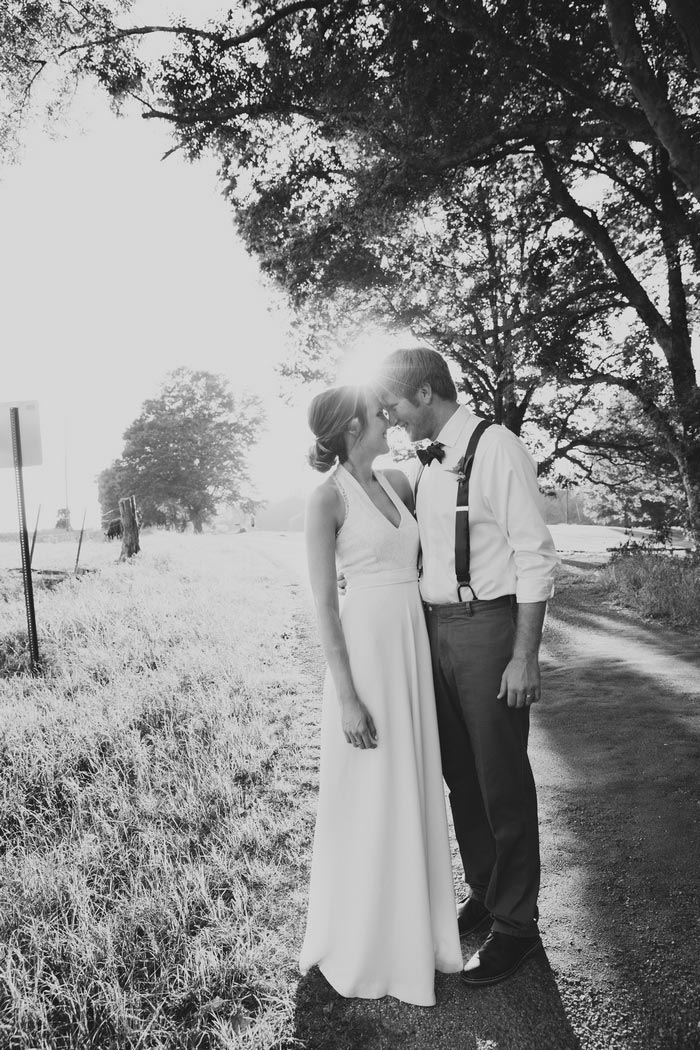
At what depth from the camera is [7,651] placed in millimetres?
8070

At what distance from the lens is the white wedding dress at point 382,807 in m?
2.48

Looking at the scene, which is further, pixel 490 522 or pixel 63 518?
pixel 63 518

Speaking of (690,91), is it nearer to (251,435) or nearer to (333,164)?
(333,164)

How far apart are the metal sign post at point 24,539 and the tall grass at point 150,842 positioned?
0.88ft

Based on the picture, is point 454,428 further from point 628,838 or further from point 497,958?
point 628,838

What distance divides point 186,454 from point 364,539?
46.4 meters

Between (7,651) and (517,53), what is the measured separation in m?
9.74

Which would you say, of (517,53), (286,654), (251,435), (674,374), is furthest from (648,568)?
(251,435)

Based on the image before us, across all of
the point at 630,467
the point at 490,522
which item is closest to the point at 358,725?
the point at 490,522

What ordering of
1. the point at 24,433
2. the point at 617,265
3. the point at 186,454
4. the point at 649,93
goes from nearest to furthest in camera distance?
the point at 649,93 < the point at 24,433 < the point at 617,265 < the point at 186,454

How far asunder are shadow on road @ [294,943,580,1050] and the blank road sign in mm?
7197

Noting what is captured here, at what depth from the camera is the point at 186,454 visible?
47.0 metres

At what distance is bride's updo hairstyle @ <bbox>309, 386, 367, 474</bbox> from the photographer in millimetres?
2723

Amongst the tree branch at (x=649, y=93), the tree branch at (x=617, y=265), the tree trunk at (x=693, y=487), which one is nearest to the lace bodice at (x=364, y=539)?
the tree branch at (x=649, y=93)
